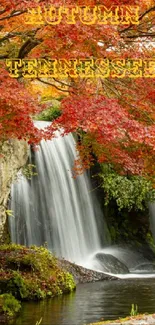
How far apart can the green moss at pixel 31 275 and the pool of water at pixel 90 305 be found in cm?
35

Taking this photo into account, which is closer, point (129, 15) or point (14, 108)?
point (14, 108)

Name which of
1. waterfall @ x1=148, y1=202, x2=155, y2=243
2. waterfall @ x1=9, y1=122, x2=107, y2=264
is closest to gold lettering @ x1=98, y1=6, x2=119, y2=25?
waterfall @ x1=9, y1=122, x2=107, y2=264

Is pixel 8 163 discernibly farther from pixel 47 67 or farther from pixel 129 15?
pixel 129 15

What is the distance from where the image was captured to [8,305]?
9.72m

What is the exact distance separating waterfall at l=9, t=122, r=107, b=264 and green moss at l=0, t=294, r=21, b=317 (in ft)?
18.5

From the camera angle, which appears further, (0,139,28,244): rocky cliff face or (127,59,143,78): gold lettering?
(0,139,28,244): rocky cliff face

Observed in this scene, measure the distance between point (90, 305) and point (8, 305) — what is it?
5.36ft

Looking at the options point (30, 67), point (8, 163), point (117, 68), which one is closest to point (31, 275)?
point (8, 163)

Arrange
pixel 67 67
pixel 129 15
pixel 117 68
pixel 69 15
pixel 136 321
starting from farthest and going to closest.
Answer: pixel 117 68
pixel 67 67
pixel 129 15
pixel 69 15
pixel 136 321

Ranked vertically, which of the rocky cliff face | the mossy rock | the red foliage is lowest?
the mossy rock

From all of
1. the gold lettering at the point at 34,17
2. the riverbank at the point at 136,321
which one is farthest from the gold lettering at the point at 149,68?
the riverbank at the point at 136,321

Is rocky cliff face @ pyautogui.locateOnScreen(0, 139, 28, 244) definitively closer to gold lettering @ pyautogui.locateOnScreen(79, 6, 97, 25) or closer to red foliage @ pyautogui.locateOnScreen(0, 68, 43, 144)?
red foliage @ pyautogui.locateOnScreen(0, 68, 43, 144)

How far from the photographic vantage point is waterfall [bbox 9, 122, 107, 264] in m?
16.4

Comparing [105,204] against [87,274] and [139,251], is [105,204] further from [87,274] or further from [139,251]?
[87,274]
